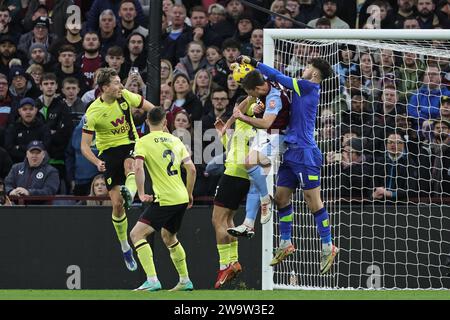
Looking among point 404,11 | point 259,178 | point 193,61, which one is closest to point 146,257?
point 259,178

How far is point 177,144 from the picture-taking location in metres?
14.3

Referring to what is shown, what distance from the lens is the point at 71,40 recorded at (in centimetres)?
1933

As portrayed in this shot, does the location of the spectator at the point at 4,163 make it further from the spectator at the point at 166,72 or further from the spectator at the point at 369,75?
the spectator at the point at 369,75

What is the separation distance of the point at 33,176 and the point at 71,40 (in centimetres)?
287

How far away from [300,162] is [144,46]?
5.00 meters

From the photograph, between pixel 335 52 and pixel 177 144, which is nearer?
pixel 177 144

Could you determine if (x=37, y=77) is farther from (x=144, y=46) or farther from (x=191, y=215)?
(x=191, y=215)

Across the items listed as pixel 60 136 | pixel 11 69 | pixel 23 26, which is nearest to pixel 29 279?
pixel 60 136

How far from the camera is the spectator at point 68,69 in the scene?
18.7m

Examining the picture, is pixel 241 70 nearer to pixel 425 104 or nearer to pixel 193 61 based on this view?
pixel 425 104

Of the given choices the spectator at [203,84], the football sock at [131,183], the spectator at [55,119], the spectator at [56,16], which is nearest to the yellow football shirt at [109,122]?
the football sock at [131,183]

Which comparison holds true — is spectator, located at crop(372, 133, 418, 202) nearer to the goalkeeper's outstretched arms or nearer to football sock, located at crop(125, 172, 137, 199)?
the goalkeeper's outstretched arms

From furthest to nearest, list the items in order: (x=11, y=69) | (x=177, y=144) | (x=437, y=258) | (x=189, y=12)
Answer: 1. (x=189, y=12)
2. (x=11, y=69)
3. (x=437, y=258)
4. (x=177, y=144)

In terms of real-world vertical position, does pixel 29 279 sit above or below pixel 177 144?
below
